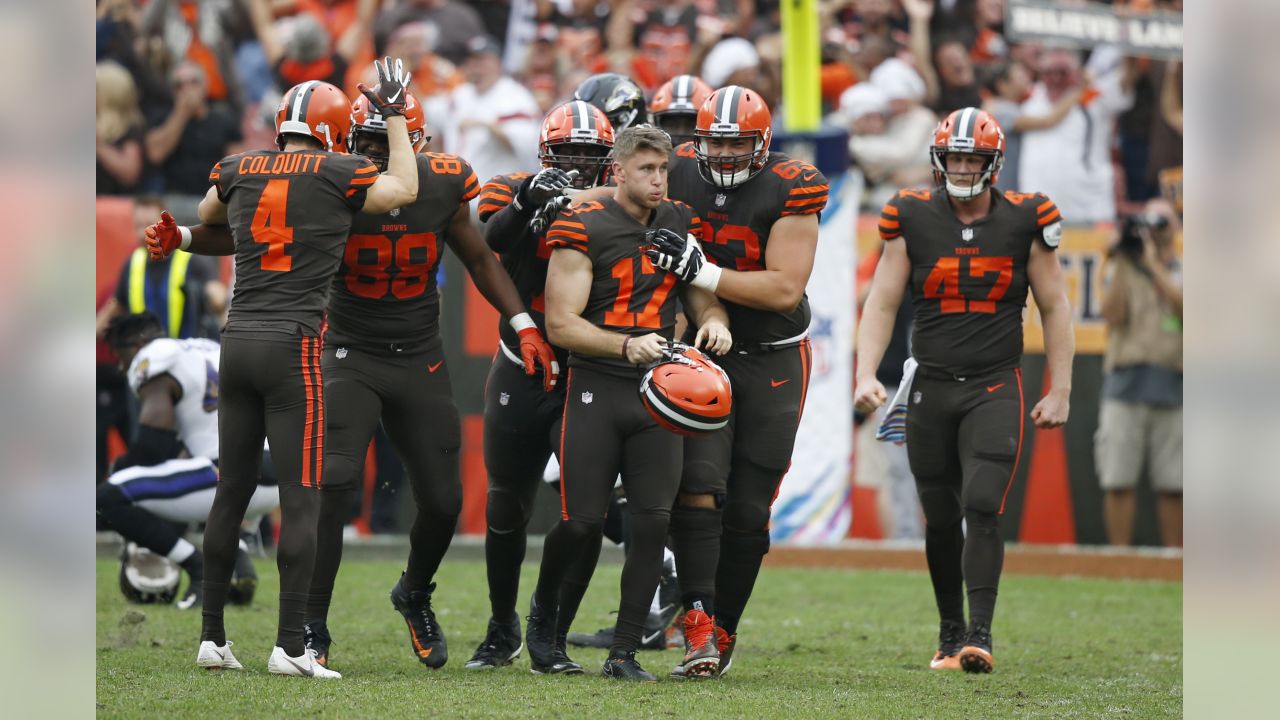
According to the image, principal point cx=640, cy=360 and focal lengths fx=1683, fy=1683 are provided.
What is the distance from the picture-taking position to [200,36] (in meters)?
14.0

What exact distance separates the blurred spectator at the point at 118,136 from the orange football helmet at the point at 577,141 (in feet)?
24.3

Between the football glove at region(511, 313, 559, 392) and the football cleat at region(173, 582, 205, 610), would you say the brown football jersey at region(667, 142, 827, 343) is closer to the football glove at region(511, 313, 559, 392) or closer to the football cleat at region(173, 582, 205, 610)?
the football glove at region(511, 313, 559, 392)

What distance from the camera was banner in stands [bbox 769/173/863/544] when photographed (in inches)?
456

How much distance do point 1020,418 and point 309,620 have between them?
118 inches

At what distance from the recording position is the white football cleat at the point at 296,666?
5.83m

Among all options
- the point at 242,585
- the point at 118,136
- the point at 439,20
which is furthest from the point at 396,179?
the point at 439,20

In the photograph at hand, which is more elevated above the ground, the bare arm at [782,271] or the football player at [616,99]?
the football player at [616,99]

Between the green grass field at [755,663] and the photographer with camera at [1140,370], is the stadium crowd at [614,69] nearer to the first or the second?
the photographer with camera at [1140,370]

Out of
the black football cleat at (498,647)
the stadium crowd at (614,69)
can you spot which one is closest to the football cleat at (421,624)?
the black football cleat at (498,647)

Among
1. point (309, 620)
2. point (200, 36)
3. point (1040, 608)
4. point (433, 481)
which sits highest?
point (200, 36)

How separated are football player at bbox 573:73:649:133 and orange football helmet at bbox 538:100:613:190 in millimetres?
780
